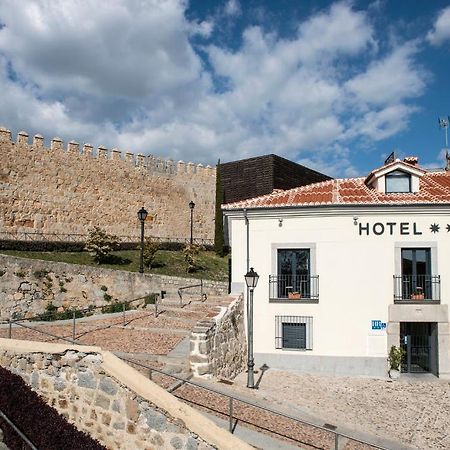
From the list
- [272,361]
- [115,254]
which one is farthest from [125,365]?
[115,254]

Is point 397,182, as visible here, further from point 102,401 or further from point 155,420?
point 102,401

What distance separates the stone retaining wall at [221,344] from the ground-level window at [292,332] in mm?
1138

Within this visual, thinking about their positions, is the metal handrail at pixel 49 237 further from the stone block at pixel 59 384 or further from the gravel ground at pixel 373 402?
the stone block at pixel 59 384

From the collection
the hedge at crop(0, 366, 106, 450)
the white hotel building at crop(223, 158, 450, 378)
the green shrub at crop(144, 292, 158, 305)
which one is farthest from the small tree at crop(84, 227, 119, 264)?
the hedge at crop(0, 366, 106, 450)

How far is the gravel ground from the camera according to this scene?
930cm

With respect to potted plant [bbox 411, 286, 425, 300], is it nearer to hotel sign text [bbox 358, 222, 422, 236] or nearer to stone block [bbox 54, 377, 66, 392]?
hotel sign text [bbox 358, 222, 422, 236]

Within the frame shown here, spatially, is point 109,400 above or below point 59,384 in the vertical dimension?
below

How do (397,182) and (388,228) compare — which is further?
(397,182)

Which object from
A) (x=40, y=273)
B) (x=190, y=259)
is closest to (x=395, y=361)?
(x=190, y=259)

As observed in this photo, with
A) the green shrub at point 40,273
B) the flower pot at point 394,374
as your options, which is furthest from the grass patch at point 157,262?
the flower pot at point 394,374

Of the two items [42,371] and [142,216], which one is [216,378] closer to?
[42,371]

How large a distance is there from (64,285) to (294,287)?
395 inches

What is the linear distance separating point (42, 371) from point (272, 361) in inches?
305

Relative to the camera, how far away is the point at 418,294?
45.4 ft
